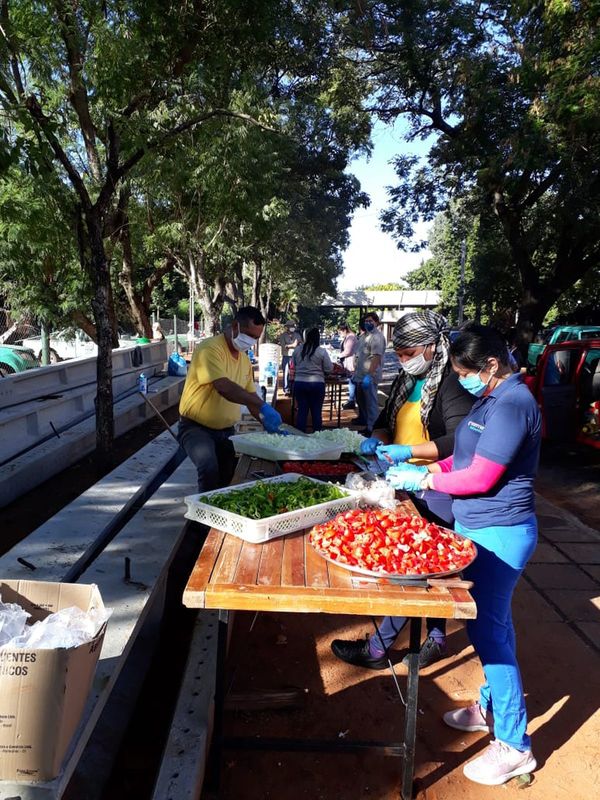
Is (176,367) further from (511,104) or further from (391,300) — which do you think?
(391,300)

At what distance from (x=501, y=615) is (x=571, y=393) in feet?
22.3

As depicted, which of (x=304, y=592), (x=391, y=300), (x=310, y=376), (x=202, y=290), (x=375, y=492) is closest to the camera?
(x=304, y=592)

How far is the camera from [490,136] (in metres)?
13.1

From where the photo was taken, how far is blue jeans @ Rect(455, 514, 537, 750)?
2.49 meters

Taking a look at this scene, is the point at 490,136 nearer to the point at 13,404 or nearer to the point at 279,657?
the point at 13,404

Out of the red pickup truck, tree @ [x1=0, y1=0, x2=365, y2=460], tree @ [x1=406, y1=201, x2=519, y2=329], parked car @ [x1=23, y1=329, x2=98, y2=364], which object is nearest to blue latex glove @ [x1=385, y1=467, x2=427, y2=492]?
tree @ [x1=0, y1=0, x2=365, y2=460]

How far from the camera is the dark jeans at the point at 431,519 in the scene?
3.25 m

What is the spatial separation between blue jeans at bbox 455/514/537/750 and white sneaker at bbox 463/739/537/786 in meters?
0.05

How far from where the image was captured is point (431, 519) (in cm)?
354

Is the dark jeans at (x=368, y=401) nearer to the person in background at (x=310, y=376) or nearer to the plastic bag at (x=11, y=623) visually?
the person in background at (x=310, y=376)

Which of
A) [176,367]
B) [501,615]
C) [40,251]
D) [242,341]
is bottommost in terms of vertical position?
[176,367]

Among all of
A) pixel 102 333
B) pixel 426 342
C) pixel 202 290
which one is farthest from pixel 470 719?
pixel 202 290

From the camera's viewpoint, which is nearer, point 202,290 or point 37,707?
point 37,707

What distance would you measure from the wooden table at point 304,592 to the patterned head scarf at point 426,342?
129cm
